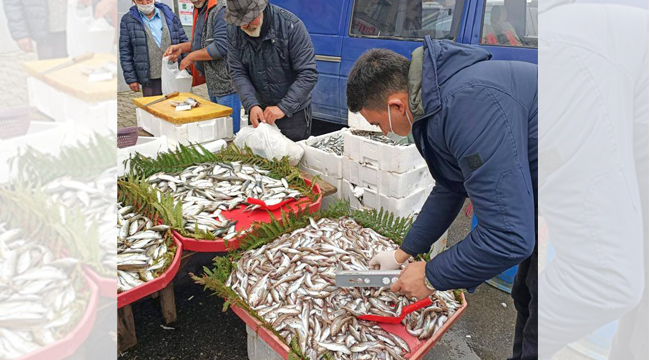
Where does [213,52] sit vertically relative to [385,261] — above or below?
above

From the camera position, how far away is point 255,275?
2.86 metres

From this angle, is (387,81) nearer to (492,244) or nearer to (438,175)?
(438,175)

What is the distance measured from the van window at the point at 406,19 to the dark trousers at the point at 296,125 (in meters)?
2.43

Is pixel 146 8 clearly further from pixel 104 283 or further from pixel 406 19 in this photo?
pixel 104 283

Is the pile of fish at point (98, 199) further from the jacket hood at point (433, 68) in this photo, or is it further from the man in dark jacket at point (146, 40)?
the man in dark jacket at point (146, 40)

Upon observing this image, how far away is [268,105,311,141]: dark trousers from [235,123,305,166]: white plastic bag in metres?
0.29

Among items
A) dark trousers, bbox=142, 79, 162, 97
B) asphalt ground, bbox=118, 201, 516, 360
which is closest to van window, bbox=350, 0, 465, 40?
dark trousers, bbox=142, 79, 162, 97

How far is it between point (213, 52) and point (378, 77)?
414cm

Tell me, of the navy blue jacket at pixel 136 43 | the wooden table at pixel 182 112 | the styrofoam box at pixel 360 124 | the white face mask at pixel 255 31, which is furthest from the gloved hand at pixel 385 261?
the navy blue jacket at pixel 136 43

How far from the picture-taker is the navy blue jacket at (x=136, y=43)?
20.5 ft

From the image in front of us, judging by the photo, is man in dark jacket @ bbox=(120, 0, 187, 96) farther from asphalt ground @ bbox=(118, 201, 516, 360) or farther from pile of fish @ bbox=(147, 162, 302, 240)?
asphalt ground @ bbox=(118, 201, 516, 360)

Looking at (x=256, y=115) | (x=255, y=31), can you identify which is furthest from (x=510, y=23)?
(x=256, y=115)

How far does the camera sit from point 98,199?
30.0 inches

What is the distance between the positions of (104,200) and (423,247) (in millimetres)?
2159
